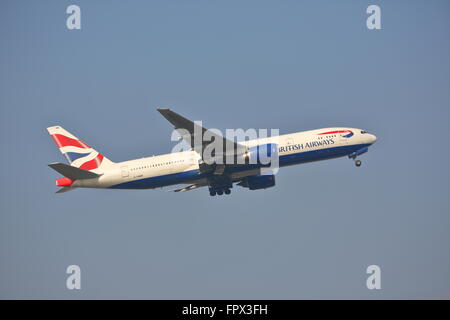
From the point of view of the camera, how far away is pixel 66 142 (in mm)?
71188

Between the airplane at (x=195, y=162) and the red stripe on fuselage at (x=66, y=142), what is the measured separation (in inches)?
11.1

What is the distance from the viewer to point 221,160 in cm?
6712

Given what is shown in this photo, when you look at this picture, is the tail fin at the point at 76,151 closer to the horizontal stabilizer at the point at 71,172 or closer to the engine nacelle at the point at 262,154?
the horizontal stabilizer at the point at 71,172

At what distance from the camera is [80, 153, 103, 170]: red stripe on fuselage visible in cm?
6894

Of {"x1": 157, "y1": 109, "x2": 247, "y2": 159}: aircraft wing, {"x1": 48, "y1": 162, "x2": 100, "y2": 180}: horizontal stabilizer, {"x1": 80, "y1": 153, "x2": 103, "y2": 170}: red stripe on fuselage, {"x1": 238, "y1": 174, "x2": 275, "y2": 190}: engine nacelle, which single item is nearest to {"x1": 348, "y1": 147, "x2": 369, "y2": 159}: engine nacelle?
{"x1": 238, "y1": 174, "x2": 275, "y2": 190}: engine nacelle

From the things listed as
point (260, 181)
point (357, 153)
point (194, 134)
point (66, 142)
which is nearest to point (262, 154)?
point (260, 181)

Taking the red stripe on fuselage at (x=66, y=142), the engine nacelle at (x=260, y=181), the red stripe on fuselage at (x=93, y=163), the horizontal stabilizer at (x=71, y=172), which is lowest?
the engine nacelle at (x=260, y=181)

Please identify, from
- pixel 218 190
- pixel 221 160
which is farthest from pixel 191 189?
pixel 221 160

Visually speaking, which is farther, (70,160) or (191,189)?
(191,189)

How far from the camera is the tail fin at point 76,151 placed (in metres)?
69.1

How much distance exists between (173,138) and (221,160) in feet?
17.2

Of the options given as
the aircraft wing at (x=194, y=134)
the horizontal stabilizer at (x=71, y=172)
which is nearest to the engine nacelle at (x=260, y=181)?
the aircraft wing at (x=194, y=134)

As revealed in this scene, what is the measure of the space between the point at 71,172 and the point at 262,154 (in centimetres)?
1813

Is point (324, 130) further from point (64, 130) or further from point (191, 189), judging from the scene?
point (64, 130)
